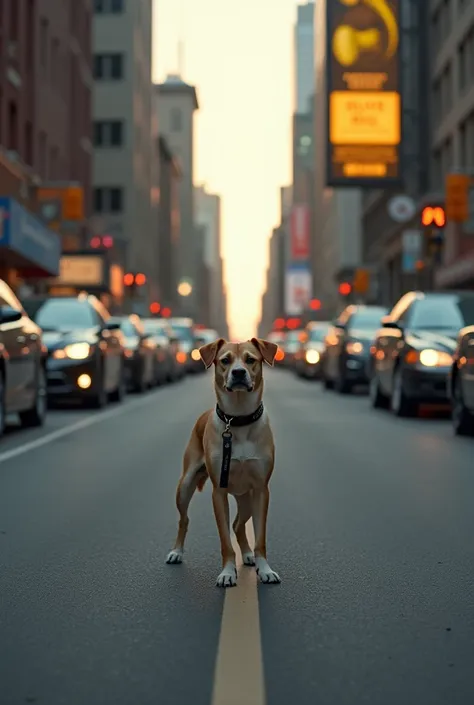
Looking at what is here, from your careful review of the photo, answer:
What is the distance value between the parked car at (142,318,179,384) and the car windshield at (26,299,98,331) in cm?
833

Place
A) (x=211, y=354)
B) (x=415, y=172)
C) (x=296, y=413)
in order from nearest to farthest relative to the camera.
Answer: (x=211, y=354) < (x=296, y=413) < (x=415, y=172)

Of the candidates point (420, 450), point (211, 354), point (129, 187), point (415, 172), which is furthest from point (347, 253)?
point (211, 354)

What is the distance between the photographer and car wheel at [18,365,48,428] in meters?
16.2

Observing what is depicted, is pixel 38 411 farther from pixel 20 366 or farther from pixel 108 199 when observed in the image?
pixel 108 199

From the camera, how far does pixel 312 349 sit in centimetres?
3747

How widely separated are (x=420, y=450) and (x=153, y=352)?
17.0 meters

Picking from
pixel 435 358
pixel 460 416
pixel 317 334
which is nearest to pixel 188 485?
pixel 460 416

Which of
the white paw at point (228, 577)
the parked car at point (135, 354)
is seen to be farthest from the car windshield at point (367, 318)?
the white paw at point (228, 577)

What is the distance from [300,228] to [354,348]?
17263cm

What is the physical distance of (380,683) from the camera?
437 centimetres

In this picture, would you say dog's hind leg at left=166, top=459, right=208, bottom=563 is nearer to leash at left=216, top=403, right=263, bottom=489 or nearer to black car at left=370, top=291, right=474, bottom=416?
leash at left=216, top=403, right=263, bottom=489

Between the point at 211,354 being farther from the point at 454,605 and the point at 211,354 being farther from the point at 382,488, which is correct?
the point at 382,488

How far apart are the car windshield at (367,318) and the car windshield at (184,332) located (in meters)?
18.2

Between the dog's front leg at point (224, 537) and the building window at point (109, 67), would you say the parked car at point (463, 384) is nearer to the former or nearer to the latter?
the dog's front leg at point (224, 537)
